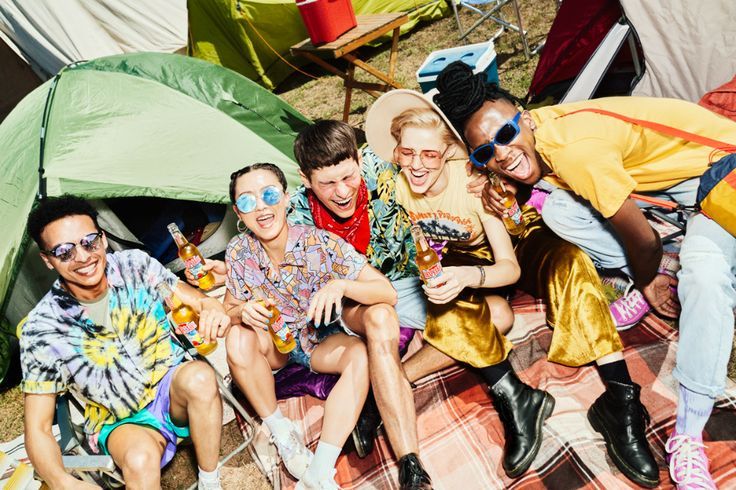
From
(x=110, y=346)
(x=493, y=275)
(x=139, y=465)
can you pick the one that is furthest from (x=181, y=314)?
(x=493, y=275)

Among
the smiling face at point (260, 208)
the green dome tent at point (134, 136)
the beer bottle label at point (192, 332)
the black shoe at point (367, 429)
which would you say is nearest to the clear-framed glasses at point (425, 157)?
the smiling face at point (260, 208)

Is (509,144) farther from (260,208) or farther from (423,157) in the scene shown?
(260,208)

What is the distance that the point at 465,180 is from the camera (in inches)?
113

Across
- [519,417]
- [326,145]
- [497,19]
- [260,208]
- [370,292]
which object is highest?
[326,145]

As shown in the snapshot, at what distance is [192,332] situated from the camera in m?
2.70

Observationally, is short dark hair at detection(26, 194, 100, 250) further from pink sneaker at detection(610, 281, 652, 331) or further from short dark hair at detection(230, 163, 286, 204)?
pink sneaker at detection(610, 281, 652, 331)

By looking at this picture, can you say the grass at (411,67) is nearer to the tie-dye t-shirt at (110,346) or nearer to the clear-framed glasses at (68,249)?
the tie-dye t-shirt at (110,346)

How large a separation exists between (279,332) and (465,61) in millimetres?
2893

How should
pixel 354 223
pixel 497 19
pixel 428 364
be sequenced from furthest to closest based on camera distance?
pixel 497 19
pixel 428 364
pixel 354 223

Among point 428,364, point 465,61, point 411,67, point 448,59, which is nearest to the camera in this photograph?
point 428,364

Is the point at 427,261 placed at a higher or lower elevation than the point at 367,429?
higher

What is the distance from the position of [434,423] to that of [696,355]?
1262 millimetres

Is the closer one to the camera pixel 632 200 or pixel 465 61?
pixel 632 200

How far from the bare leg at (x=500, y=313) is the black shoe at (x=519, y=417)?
42cm
